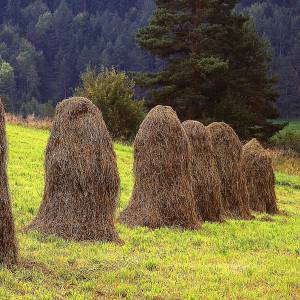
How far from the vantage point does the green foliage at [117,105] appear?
40562 millimetres

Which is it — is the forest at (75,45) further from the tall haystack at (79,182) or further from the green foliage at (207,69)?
the tall haystack at (79,182)

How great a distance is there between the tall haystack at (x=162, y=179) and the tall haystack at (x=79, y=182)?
2248 millimetres

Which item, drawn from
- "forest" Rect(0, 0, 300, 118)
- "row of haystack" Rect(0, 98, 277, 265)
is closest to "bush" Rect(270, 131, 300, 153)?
"row of haystack" Rect(0, 98, 277, 265)

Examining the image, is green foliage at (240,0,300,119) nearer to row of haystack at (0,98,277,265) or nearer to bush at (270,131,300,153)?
bush at (270,131,300,153)

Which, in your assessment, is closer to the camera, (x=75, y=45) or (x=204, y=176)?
(x=204, y=176)

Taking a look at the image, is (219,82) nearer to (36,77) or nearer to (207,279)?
(207,279)

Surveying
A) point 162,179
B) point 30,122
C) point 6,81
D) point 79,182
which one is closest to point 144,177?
point 162,179

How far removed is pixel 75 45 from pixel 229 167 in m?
121

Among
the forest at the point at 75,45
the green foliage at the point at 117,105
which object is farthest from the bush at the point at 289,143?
the forest at the point at 75,45

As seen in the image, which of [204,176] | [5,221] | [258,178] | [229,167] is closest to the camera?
[5,221]

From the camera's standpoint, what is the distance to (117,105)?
1619 inches

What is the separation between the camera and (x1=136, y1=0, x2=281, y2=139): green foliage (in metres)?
42.6

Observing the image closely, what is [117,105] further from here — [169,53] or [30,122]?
[169,53]

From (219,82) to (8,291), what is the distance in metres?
39.4
